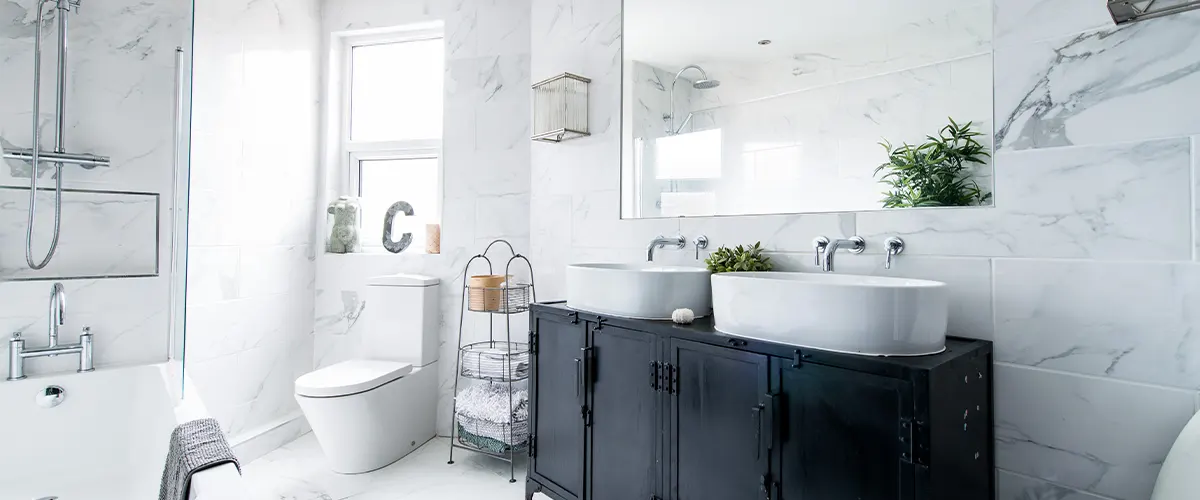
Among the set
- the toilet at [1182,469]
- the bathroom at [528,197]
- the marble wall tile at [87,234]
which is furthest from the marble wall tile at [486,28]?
the toilet at [1182,469]

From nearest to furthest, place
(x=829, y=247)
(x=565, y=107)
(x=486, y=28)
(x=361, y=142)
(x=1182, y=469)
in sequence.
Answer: (x=1182, y=469), (x=829, y=247), (x=565, y=107), (x=486, y=28), (x=361, y=142)

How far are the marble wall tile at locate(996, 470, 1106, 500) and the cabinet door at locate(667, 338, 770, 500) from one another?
628 millimetres

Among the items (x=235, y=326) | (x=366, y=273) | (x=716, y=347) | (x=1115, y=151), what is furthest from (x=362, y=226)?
(x=1115, y=151)

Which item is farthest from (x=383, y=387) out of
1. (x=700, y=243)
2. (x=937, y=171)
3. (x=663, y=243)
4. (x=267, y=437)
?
(x=937, y=171)

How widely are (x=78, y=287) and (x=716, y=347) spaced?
2280mm

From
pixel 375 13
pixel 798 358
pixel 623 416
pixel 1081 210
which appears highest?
pixel 375 13

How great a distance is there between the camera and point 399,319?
9.25 feet

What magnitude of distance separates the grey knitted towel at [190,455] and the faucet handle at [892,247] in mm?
1850

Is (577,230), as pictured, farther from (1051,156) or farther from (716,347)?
(1051,156)

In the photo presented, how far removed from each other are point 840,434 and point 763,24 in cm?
139

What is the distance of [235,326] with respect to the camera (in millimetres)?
2627

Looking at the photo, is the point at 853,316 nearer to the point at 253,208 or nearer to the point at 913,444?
the point at 913,444

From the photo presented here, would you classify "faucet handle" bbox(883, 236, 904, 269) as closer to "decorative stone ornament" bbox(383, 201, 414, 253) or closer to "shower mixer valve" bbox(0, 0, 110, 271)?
"decorative stone ornament" bbox(383, 201, 414, 253)

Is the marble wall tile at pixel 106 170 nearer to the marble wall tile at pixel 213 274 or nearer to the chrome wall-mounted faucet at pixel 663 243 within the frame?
the marble wall tile at pixel 213 274
